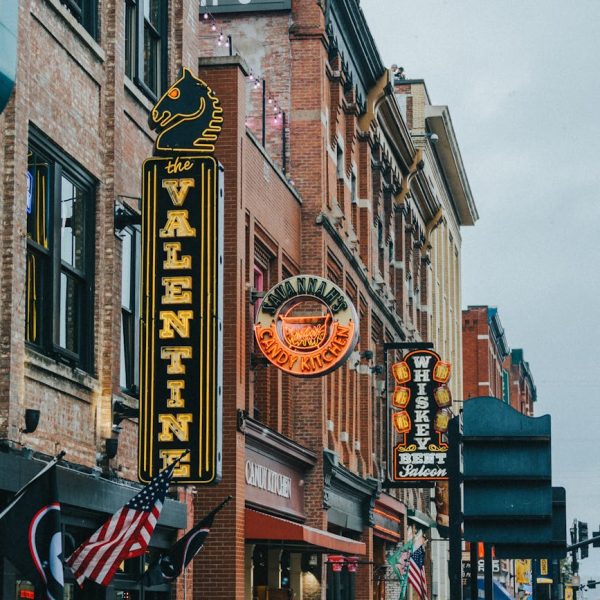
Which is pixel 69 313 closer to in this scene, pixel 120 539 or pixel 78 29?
pixel 120 539

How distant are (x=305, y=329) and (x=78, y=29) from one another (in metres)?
9.74

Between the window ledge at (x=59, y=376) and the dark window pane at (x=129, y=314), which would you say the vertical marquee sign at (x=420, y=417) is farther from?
the window ledge at (x=59, y=376)

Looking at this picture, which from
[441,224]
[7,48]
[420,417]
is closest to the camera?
[7,48]

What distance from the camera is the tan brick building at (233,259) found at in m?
16.7

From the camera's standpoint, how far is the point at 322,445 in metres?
30.5

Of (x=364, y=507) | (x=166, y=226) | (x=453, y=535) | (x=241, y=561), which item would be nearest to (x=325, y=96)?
(x=364, y=507)

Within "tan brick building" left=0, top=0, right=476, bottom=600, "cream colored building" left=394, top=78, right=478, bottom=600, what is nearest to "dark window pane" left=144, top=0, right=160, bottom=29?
"tan brick building" left=0, top=0, right=476, bottom=600

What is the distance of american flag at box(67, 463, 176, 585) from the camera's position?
15.8m

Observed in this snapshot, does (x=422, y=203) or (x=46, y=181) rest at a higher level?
(x=422, y=203)

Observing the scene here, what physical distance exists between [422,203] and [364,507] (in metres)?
17.4

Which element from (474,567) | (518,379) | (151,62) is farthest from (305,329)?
(518,379)

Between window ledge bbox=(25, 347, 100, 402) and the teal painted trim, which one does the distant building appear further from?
the teal painted trim

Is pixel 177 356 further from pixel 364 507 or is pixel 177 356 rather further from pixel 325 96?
pixel 364 507

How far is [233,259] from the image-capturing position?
24.8 metres
